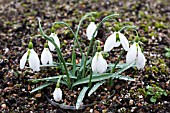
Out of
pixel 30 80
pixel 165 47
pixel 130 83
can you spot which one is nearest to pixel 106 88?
pixel 130 83

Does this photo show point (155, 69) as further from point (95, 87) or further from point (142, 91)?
point (95, 87)

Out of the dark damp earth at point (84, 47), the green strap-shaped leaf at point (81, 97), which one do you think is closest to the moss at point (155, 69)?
the dark damp earth at point (84, 47)

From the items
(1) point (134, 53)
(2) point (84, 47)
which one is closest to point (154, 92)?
(1) point (134, 53)

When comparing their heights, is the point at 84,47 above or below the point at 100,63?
above

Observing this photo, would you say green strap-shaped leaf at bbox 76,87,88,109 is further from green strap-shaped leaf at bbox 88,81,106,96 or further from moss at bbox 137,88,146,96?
moss at bbox 137,88,146,96

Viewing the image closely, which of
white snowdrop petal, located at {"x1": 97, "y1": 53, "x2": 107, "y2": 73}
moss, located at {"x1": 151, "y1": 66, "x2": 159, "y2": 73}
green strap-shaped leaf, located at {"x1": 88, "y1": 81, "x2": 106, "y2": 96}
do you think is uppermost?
white snowdrop petal, located at {"x1": 97, "y1": 53, "x2": 107, "y2": 73}

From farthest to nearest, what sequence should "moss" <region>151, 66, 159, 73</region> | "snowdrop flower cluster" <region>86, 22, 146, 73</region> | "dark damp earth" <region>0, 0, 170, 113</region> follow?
"moss" <region>151, 66, 159, 73</region>
"dark damp earth" <region>0, 0, 170, 113</region>
"snowdrop flower cluster" <region>86, 22, 146, 73</region>

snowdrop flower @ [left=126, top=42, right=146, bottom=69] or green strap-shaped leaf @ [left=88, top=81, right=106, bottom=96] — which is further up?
snowdrop flower @ [left=126, top=42, right=146, bottom=69]

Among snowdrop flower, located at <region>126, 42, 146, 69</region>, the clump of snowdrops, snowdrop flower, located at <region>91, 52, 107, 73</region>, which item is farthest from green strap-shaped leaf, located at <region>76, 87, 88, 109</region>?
snowdrop flower, located at <region>126, 42, 146, 69</region>
